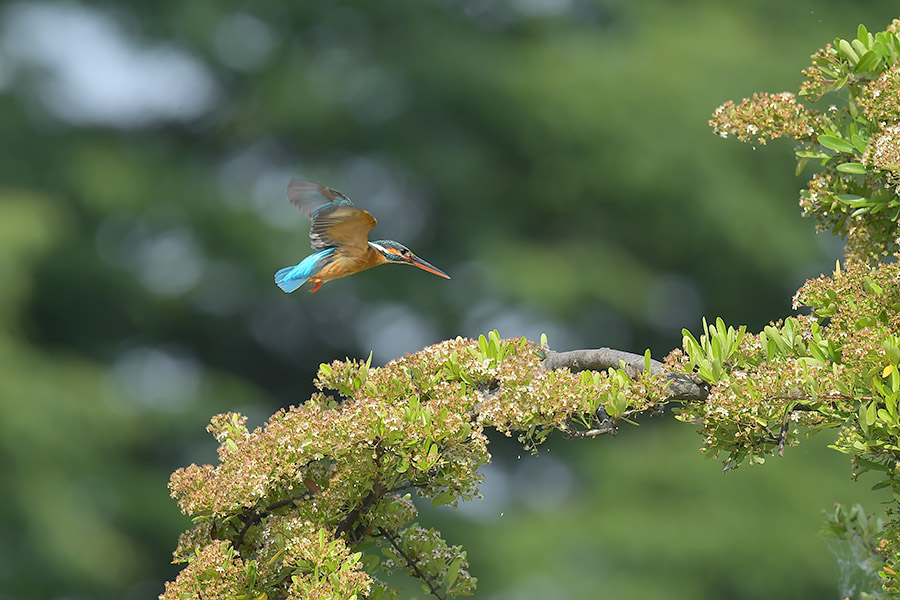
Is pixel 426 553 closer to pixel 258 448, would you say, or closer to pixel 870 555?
pixel 258 448

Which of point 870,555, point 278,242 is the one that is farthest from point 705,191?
point 870,555

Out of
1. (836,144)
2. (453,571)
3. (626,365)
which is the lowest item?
(453,571)

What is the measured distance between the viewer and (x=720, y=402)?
2.05 m

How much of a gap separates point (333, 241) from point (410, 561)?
878 mm

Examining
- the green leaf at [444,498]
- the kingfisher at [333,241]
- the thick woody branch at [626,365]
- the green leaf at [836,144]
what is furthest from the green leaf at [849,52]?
the green leaf at [444,498]

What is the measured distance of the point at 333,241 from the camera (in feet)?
9.53

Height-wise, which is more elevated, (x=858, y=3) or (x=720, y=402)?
(x=858, y=3)

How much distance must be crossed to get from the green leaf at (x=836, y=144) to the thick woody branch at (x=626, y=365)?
Answer: 576 mm

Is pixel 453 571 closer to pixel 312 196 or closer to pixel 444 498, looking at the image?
pixel 444 498

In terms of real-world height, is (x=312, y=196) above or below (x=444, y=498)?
above

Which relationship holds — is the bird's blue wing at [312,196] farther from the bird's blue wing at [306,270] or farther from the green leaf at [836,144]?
the green leaf at [836,144]

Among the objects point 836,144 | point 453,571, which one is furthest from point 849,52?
point 453,571

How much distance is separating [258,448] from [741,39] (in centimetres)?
857

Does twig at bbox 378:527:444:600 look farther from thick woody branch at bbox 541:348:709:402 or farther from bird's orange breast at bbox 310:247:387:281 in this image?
bird's orange breast at bbox 310:247:387:281
